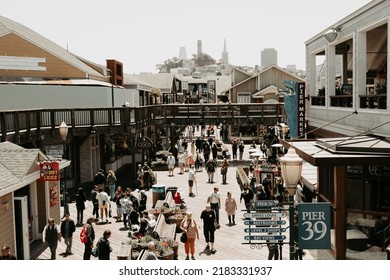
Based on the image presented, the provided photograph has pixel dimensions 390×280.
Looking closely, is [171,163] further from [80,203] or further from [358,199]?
[358,199]

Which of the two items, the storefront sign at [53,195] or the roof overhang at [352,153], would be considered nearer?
the roof overhang at [352,153]

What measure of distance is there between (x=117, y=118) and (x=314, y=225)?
18.1m

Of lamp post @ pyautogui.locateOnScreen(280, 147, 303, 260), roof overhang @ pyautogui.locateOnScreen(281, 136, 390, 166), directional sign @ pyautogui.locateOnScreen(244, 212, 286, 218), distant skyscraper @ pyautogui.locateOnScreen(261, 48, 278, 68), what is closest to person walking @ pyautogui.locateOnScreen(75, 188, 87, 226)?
distant skyscraper @ pyautogui.locateOnScreen(261, 48, 278, 68)

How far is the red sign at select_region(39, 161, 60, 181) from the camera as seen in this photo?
1557cm

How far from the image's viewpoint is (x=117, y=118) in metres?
26.4

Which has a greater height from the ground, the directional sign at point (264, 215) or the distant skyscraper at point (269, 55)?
the distant skyscraper at point (269, 55)

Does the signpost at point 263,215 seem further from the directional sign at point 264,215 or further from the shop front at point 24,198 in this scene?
the shop front at point 24,198

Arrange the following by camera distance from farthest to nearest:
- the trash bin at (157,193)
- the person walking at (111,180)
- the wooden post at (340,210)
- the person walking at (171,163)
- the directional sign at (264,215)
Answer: the person walking at (171,163), the person walking at (111,180), the trash bin at (157,193), the wooden post at (340,210), the directional sign at (264,215)

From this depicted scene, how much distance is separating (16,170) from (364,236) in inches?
357

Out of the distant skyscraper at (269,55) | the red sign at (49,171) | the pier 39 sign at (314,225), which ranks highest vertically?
the distant skyscraper at (269,55)

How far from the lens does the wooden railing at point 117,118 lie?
20.4m

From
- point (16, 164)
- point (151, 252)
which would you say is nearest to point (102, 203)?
point (16, 164)

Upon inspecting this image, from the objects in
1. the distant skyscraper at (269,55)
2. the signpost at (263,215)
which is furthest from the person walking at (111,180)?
the signpost at (263,215)

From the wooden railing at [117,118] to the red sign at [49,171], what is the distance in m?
3.49
